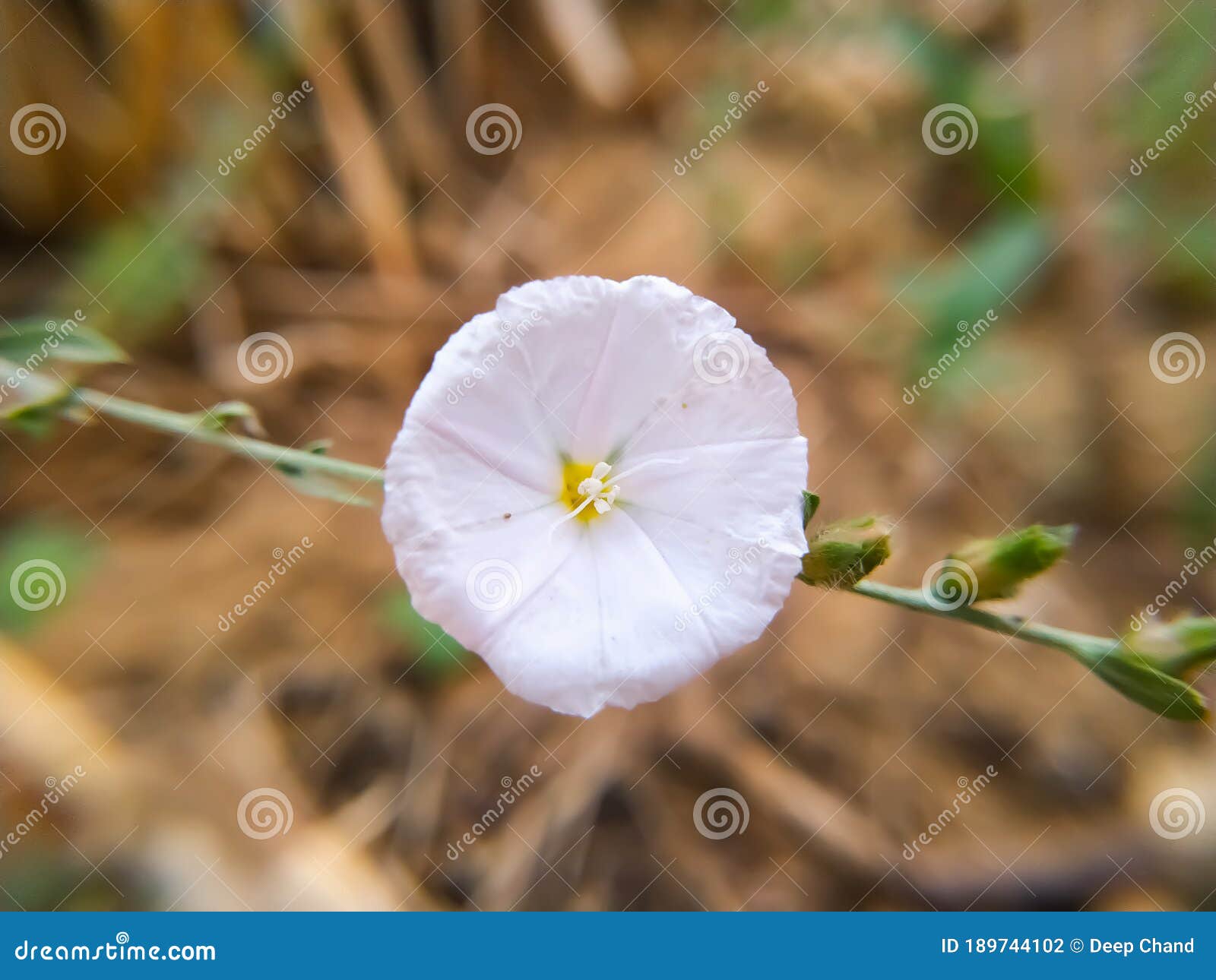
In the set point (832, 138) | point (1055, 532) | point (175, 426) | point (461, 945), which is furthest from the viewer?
point (832, 138)

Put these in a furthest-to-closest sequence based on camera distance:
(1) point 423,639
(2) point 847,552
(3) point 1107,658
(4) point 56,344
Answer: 1. (1) point 423,639
2. (4) point 56,344
3. (3) point 1107,658
4. (2) point 847,552

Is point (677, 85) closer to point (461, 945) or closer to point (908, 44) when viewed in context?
point (908, 44)

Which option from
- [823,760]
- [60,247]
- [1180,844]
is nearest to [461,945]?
[823,760]

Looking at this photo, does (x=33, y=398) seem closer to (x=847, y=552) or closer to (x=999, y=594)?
(x=847, y=552)

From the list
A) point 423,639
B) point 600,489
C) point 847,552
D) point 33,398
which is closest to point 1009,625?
point 847,552

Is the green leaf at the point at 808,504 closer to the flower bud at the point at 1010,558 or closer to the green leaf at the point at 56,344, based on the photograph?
the flower bud at the point at 1010,558

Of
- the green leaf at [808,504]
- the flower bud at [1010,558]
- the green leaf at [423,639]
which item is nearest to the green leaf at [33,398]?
the green leaf at [423,639]

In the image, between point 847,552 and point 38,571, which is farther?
point 38,571
